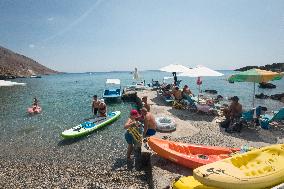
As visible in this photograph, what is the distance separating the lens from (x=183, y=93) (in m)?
19.4

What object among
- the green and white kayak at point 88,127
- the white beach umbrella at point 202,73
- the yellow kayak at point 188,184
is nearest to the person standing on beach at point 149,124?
the yellow kayak at point 188,184

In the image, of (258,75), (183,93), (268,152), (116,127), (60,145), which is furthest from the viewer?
(183,93)

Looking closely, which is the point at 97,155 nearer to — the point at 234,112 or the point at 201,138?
the point at 201,138

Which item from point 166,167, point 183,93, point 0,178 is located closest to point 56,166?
point 0,178

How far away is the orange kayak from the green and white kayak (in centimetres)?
676

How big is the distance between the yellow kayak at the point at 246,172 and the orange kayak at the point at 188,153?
171 cm

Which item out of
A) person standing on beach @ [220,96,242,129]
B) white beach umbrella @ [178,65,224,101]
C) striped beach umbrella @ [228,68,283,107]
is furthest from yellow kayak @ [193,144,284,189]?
white beach umbrella @ [178,65,224,101]

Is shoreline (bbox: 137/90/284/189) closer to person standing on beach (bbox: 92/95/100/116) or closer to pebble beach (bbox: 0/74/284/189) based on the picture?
pebble beach (bbox: 0/74/284/189)

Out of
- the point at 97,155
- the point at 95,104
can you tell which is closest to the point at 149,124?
the point at 97,155

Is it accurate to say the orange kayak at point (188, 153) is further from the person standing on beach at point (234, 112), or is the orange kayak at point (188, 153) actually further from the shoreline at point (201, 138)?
the person standing on beach at point (234, 112)

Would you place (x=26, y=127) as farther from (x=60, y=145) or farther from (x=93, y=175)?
(x=93, y=175)

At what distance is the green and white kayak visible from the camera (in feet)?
50.6

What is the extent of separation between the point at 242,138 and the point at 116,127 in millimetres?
8548

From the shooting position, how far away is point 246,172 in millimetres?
6629
